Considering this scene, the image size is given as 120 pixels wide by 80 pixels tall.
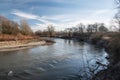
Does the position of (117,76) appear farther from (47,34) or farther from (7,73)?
(47,34)

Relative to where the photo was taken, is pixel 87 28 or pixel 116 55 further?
pixel 87 28

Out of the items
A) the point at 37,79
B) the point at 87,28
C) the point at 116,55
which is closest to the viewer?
the point at 37,79

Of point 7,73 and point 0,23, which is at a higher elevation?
point 0,23

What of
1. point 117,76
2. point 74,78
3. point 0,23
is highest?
point 0,23

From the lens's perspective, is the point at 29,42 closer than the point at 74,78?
No

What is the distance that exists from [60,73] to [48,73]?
971 mm

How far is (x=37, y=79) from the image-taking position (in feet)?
45.6

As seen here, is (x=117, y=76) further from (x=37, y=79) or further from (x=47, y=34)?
(x=47, y=34)

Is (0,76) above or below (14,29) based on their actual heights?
below

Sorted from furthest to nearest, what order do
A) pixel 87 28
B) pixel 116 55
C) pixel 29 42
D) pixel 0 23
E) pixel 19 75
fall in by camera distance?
pixel 87 28 → pixel 0 23 → pixel 29 42 → pixel 116 55 → pixel 19 75

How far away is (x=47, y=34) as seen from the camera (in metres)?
130

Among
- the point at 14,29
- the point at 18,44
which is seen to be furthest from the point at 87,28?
the point at 18,44

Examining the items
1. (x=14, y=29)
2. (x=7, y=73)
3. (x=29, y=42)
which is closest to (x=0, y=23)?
(x=14, y=29)

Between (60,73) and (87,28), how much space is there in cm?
9202
